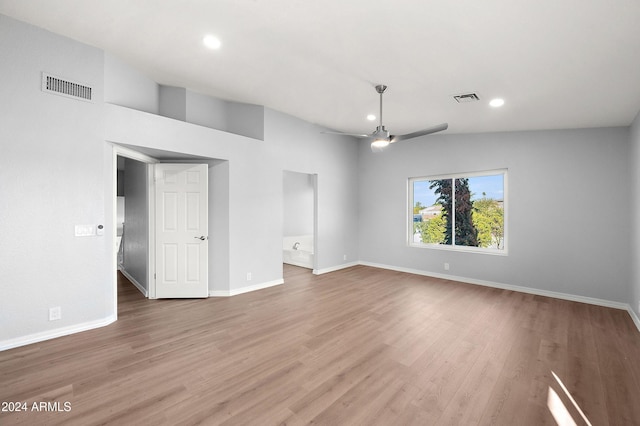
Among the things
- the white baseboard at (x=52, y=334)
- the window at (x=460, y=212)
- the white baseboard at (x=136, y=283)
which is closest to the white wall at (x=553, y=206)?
the window at (x=460, y=212)

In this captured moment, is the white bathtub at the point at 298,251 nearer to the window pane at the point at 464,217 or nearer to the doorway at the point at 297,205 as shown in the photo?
the doorway at the point at 297,205

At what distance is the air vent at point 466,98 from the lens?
143 inches

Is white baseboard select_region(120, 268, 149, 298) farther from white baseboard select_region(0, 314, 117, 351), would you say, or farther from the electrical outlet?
the electrical outlet

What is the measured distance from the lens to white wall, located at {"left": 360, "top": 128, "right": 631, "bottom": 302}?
4.27 meters

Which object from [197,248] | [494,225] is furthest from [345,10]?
[494,225]

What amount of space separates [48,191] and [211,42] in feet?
7.62

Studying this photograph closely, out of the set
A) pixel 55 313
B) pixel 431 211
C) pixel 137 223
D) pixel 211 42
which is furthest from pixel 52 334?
pixel 431 211

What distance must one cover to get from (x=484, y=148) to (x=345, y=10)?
167 inches

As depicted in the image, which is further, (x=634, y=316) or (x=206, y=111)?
(x=206, y=111)

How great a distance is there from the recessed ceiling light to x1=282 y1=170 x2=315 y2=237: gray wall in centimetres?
585

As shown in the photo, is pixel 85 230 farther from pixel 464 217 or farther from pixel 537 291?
pixel 537 291

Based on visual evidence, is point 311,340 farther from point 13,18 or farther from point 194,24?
point 13,18

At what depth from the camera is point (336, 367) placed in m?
2.55

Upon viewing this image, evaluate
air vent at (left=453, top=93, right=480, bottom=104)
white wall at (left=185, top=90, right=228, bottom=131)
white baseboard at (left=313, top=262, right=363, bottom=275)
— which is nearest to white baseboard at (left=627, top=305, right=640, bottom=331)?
air vent at (left=453, top=93, right=480, bottom=104)
